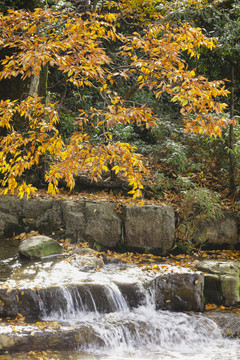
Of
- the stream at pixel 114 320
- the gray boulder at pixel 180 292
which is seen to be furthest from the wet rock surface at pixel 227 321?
the gray boulder at pixel 180 292

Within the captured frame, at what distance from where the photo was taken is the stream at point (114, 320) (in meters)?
4.66

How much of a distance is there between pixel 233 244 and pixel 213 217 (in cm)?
94

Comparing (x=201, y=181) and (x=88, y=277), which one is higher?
(x=201, y=181)

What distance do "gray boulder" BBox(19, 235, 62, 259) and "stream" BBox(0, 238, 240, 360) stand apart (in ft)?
1.55

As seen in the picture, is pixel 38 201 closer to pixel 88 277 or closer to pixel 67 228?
pixel 67 228

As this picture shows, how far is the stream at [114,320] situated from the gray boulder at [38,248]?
473mm

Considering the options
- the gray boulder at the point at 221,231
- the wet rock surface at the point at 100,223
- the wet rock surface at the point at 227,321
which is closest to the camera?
the wet rock surface at the point at 227,321

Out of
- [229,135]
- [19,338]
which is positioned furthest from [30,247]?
[229,135]

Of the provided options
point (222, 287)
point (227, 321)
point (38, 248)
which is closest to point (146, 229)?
point (222, 287)

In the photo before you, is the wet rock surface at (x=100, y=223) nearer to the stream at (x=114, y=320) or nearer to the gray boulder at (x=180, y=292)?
the stream at (x=114, y=320)

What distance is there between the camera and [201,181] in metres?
9.27

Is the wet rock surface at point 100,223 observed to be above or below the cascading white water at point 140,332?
Result: above

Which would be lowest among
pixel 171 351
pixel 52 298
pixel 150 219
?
pixel 171 351

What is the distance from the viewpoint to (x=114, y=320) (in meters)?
5.05
